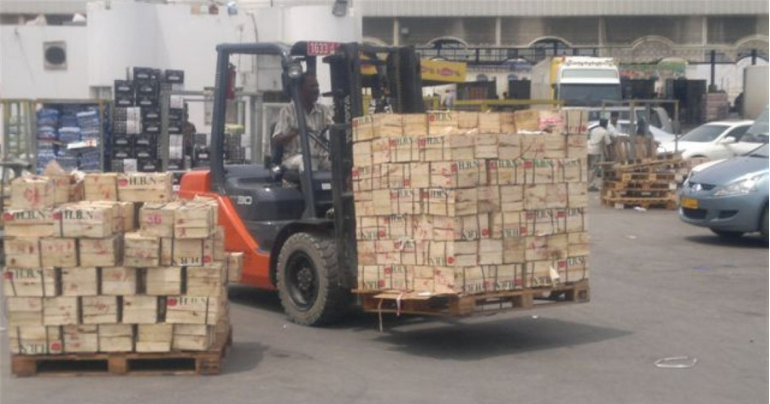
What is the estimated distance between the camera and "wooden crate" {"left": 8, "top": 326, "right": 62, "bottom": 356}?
8.81 metres

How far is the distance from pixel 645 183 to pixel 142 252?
16.1 m

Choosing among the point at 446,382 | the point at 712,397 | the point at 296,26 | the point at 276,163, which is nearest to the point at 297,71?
the point at 276,163

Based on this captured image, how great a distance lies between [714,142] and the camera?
31547 mm

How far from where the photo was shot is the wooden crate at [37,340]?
881cm

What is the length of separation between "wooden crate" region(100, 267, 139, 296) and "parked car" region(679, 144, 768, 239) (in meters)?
10.1

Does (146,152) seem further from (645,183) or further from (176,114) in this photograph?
(645,183)

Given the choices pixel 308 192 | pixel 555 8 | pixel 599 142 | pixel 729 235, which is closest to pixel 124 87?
pixel 599 142

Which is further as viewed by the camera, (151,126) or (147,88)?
(147,88)

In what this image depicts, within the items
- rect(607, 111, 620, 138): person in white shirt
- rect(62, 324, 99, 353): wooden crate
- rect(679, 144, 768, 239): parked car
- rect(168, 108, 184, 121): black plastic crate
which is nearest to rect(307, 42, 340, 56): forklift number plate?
rect(62, 324, 99, 353): wooden crate

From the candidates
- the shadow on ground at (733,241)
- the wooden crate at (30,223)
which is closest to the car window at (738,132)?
the shadow on ground at (733,241)

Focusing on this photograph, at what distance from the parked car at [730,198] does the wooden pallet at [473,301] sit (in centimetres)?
684

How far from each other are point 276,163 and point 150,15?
18824 millimetres

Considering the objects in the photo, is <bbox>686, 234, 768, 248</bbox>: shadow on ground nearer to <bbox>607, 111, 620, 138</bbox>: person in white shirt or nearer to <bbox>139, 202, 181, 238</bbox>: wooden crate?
<bbox>607, 111, 620, 138</bbox>: person in white shirt

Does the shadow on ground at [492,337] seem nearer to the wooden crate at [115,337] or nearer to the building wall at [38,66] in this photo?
the wooden crate at [115,337]
